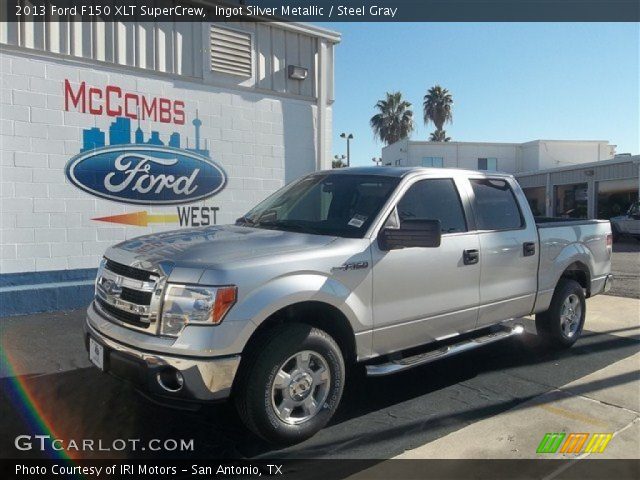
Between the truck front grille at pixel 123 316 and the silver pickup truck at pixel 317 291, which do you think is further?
the truck front grille at pixel 123 316

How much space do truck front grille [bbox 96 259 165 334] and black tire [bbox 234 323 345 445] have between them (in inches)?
26.0

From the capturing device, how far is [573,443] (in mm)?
3820

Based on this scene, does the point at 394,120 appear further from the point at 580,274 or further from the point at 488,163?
the point at 580,274

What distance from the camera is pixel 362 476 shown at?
11.1 ft

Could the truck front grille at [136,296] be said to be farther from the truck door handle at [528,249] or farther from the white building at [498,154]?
the white building at [498,154]

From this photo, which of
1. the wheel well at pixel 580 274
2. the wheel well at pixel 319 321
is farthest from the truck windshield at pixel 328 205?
the wheel well at pixel 580 274

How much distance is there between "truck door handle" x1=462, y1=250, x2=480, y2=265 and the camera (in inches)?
186

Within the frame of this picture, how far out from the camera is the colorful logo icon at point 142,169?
24.7 ft

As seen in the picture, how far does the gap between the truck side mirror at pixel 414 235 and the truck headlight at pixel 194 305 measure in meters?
1.31

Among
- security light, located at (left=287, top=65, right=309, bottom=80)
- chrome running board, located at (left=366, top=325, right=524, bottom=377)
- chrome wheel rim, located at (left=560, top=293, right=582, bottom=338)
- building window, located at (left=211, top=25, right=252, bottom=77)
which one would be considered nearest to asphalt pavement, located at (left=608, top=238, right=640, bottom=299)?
chrome wheel rim, located at (left=560, top=293, right=582, bottom=338)

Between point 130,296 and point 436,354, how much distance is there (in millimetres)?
2418

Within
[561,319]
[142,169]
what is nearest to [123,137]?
[142,169]

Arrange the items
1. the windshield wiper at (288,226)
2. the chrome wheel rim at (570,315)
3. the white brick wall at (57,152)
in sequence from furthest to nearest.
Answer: the white brick wall at (57,152) < the chrome wheel rim at (570,315) < the windshield wiper at (288,226)

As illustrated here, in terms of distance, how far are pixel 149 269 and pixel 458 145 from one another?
39.6 m
